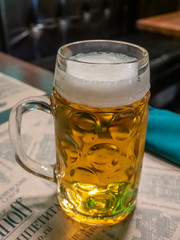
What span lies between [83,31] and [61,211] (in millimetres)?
3844

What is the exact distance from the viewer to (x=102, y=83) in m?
0.46

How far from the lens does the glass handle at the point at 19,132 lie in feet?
1.82

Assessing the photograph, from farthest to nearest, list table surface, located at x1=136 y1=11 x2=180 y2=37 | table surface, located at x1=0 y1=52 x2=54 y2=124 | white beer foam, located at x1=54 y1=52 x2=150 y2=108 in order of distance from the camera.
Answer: table surface, located at x1=136 y1=11 x2=180 y2=37
table surface, located at x1=0 y1=52 x2=54 y2=124
white beer foam, located at x1=54 y1=52 x2=150 y2=108

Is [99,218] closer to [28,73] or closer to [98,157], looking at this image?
[98,157]

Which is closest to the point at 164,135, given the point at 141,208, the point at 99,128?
the point at 141,208

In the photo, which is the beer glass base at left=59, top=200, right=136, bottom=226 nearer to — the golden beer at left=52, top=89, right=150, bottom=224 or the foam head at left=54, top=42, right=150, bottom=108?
the golden beer at left=52, top=89, right=150, bottom=224

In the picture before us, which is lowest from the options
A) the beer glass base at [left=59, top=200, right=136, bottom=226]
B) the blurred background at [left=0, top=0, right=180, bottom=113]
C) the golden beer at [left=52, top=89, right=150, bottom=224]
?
the blurred background at [left=0, top=0, right=180, bottom=113]

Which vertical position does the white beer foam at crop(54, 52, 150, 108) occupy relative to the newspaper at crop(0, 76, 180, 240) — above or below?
above

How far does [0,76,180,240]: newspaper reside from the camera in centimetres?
54

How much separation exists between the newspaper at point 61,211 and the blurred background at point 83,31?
4.88 feet

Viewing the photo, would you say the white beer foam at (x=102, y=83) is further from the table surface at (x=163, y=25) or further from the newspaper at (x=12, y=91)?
the table surface at (x=163, y=25)

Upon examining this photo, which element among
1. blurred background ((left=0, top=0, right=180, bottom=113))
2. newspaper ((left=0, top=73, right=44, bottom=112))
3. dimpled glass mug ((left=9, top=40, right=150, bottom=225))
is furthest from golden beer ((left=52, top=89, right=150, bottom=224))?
blurred background ((left=0, top=0, right=180, bottom=113))

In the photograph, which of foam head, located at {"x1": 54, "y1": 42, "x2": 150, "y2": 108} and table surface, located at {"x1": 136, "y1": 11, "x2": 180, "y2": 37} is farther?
table surface, located at {"x1": 136, "y1": 11, "x2": 180, "y2": 37}

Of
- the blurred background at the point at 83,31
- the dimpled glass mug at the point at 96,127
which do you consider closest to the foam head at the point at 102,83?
the dimpled glass mug at the point at 96,127
